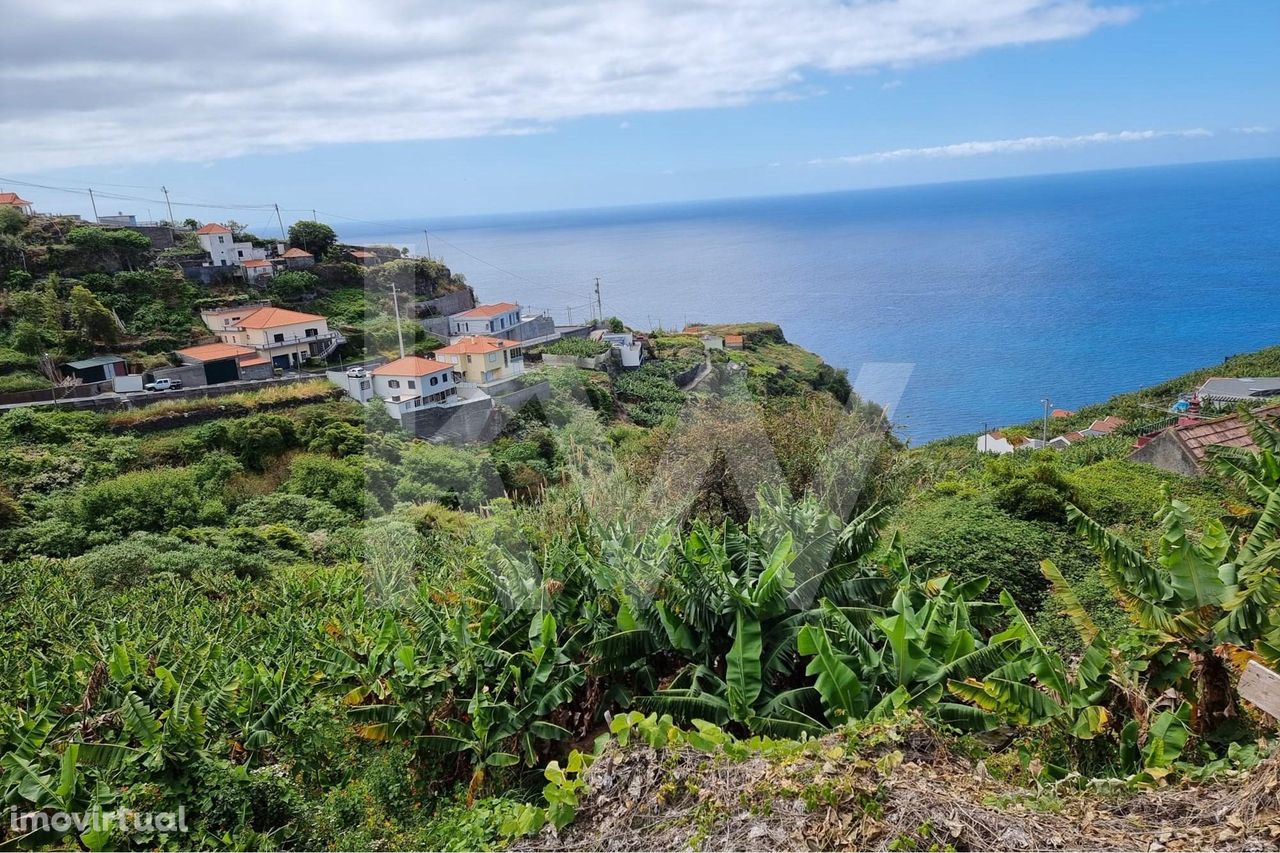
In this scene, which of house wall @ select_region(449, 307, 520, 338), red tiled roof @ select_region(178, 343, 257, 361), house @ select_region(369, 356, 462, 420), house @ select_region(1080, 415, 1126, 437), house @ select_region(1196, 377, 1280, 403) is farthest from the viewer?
house wall @ select_region(449, 307, 520, 338)

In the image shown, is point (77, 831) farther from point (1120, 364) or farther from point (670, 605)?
point (1120, 364)

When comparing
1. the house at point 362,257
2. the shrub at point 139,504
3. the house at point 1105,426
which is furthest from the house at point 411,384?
the house at point 1105,426

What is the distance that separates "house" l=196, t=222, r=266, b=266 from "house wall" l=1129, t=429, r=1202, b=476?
34345 millimetres

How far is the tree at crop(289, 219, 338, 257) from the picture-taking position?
37.9 metres

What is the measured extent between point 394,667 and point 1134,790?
344 cm

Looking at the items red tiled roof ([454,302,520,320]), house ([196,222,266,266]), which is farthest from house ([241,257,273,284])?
red tiled roof ([454,302,520,320])

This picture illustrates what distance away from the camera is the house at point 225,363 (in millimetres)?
25922

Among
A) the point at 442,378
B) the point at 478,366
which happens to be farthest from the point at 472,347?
the point at 442,378

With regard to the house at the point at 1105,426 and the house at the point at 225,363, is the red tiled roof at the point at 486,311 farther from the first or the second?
the house at the point at 1105,426

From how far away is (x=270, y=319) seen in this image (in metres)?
28.5

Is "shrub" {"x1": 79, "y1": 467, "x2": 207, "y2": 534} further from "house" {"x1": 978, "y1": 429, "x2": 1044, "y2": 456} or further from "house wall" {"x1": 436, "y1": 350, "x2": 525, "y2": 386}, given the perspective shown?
"house" {"x1": 978, "y1": 429, "x2": 1044, "y2": 456}

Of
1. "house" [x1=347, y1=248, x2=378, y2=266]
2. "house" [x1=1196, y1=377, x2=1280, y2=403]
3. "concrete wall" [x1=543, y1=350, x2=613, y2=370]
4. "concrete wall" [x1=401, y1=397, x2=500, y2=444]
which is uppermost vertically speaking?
"house" [x1=347, y1=248, x2=378, y2=266]

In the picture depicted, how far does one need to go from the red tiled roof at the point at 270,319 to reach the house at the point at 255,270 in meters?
5.12

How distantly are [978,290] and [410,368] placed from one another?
Answer: 6310 cm
